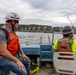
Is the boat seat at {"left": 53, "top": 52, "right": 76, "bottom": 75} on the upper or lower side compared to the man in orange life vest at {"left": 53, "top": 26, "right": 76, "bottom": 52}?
Result: lower

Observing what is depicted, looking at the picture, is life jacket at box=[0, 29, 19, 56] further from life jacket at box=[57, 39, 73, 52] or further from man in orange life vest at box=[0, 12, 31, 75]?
life jacket at box=[57, 39, 73, 52]

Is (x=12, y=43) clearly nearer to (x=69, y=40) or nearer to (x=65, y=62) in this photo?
(x=65, y=62)

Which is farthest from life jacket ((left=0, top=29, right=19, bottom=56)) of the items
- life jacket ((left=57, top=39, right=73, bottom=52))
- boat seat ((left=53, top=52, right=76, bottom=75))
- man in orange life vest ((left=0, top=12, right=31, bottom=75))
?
life jacket ((left=57, top=39, right=73, bottom=52))

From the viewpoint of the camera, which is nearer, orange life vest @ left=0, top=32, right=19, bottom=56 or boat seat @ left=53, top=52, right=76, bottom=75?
orange life vest @ left=0, top=32, right=19, bottom=56

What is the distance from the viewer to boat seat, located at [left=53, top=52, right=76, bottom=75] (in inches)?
192

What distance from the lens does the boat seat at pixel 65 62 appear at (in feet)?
16.0

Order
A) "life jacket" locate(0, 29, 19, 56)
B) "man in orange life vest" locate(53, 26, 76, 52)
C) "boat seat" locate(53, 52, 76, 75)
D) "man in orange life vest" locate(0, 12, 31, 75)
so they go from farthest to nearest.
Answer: "man in orange life vest" locate(53, 26, 76, 52) < "boat seat" locate(53, 52, 76, 75) < "life jacket" locate(0, 29, 19, 56) < "man in orange life vest" locate(0, 12, 31, 75)

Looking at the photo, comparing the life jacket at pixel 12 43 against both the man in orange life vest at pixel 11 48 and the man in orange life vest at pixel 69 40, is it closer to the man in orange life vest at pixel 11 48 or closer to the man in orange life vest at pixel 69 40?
the man in orange life vest at pixel 11 48

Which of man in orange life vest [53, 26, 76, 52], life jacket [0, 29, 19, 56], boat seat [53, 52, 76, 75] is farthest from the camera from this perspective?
man in orange life vest [53, 26, 76, 52]

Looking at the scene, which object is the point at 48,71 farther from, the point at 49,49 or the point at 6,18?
the point at 6,18

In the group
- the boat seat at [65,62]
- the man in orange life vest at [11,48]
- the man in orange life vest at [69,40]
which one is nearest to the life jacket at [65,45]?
the man in orange life vest at [69,40]

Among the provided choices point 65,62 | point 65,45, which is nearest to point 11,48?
point 65,62

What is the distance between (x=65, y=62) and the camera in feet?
16.2

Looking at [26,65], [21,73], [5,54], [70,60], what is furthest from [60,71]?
[5,54]
